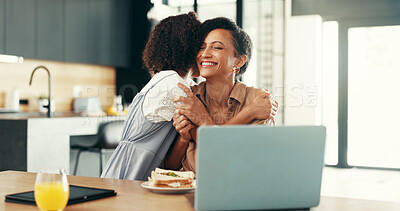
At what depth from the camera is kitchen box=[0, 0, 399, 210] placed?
5.10 meters

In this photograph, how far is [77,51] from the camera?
18.6 ft

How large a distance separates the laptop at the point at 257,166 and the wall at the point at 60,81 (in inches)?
180

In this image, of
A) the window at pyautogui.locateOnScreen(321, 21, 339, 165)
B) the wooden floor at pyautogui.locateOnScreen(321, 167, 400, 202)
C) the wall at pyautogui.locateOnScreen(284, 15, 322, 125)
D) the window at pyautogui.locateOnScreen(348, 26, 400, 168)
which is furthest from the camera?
the wall at pyautogui.locateOnScreen(284, 15, 322, 125)

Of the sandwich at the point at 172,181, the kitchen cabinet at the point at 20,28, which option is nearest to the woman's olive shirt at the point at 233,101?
the sandwich at the point at 172,181

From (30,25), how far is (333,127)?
3.75 metres

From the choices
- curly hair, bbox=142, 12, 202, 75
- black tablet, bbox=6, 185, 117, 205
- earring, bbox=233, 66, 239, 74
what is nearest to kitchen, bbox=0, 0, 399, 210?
earring, bbox=233, 66, 239, 74

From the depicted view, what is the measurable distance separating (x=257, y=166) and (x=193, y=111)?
79 cm

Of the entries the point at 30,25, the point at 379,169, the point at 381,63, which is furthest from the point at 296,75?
the point at 30,25

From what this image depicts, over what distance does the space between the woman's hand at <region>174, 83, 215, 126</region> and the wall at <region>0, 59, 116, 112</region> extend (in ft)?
12.6

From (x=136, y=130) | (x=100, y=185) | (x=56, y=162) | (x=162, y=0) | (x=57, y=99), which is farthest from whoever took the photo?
(x=162, y=0)

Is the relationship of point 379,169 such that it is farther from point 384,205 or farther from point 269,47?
point 384,205

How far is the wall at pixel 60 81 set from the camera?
516 cm

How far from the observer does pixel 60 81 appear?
5.86m

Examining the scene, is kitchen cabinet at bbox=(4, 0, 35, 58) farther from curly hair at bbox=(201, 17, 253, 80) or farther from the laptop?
the laptop
